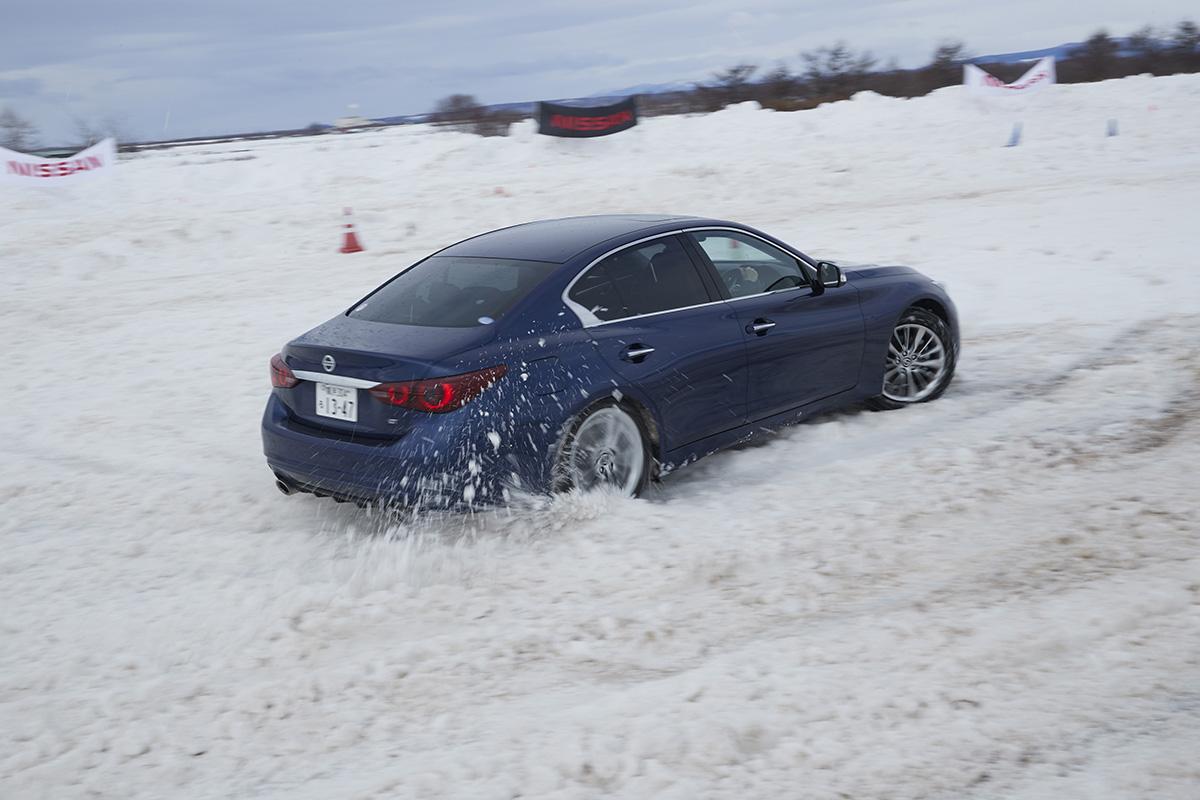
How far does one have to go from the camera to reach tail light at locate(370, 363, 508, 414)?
187 inches

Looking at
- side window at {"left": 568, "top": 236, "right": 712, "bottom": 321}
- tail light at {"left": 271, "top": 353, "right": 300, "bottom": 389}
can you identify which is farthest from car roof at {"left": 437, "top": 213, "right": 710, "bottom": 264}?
tail light at {"left": 271, "top": 353, "right": 300, "bottom": 389}

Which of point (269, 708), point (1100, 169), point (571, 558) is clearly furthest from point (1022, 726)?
point (1100, 169)

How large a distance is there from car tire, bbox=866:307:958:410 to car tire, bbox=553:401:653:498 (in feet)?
6.77

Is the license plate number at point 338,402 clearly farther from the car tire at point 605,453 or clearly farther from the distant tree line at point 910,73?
the distant tree line at point 910,73

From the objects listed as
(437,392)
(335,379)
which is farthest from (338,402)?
(437,392)

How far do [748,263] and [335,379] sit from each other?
98.1 inches

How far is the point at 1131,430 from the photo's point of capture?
6.22m

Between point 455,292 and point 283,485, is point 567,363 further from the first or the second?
point 283,485

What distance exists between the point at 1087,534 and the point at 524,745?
9.19ft

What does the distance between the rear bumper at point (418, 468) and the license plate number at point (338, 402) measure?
0.36 ft

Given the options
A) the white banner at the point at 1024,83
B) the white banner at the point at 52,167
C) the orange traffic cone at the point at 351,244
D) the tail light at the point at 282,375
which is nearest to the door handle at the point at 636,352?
the tail light at the point at 282,375

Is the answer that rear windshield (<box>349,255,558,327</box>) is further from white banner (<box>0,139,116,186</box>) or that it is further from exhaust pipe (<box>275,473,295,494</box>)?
white banner (<box>0,139,116,186</box>)

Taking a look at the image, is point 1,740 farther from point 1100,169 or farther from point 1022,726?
point 1100,169

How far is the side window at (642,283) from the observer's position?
213 inches
